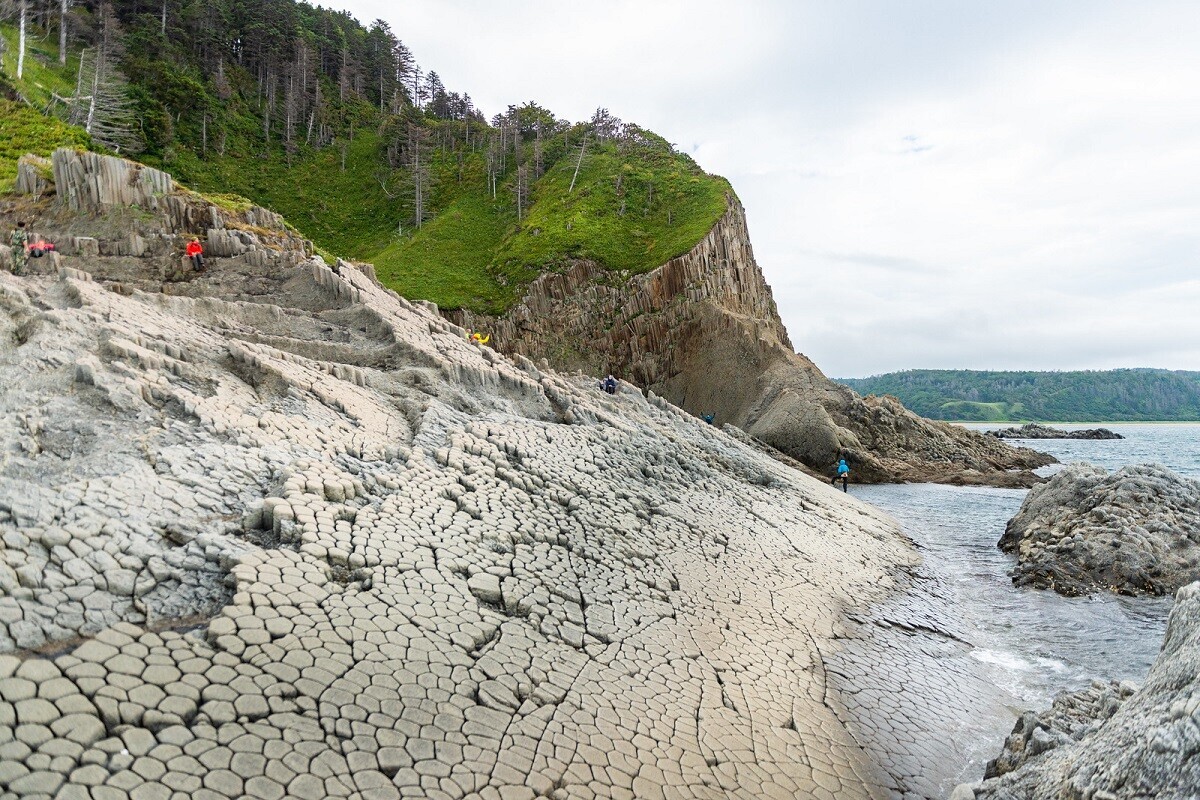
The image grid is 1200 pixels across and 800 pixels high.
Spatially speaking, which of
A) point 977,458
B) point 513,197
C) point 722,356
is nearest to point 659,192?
point 513,197

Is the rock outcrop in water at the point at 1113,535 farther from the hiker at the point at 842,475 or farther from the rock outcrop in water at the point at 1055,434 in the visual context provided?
the rock outcrop in water at the point at 1055,434

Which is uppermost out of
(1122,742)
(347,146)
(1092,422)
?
(347,146)

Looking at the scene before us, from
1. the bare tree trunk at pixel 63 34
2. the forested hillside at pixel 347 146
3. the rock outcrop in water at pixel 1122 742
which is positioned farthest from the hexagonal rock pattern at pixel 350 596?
the bare tree trunk at pixel 63 34

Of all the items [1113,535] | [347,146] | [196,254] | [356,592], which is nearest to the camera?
[356,592]

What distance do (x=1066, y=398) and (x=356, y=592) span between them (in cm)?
20166

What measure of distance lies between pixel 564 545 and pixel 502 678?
344 centimetres

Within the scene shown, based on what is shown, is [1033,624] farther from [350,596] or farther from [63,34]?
[63,34]

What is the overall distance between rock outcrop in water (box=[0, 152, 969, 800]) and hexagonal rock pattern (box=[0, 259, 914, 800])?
3cm

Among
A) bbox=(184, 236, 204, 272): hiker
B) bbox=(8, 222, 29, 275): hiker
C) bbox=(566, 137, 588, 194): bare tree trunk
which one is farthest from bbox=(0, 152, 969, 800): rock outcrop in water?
bbox=(566, 137, 588, 194): bare tree trunk

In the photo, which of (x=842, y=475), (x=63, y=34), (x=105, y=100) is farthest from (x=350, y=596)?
(x=63, y=34)

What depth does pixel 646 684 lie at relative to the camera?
7188 mm

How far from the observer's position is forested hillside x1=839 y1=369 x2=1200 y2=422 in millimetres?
154875

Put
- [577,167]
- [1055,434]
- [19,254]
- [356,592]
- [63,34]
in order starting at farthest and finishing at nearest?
[1055,434] → [577,167] → [63,34] → [19,254] → [356,592]

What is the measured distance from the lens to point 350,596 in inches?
267
